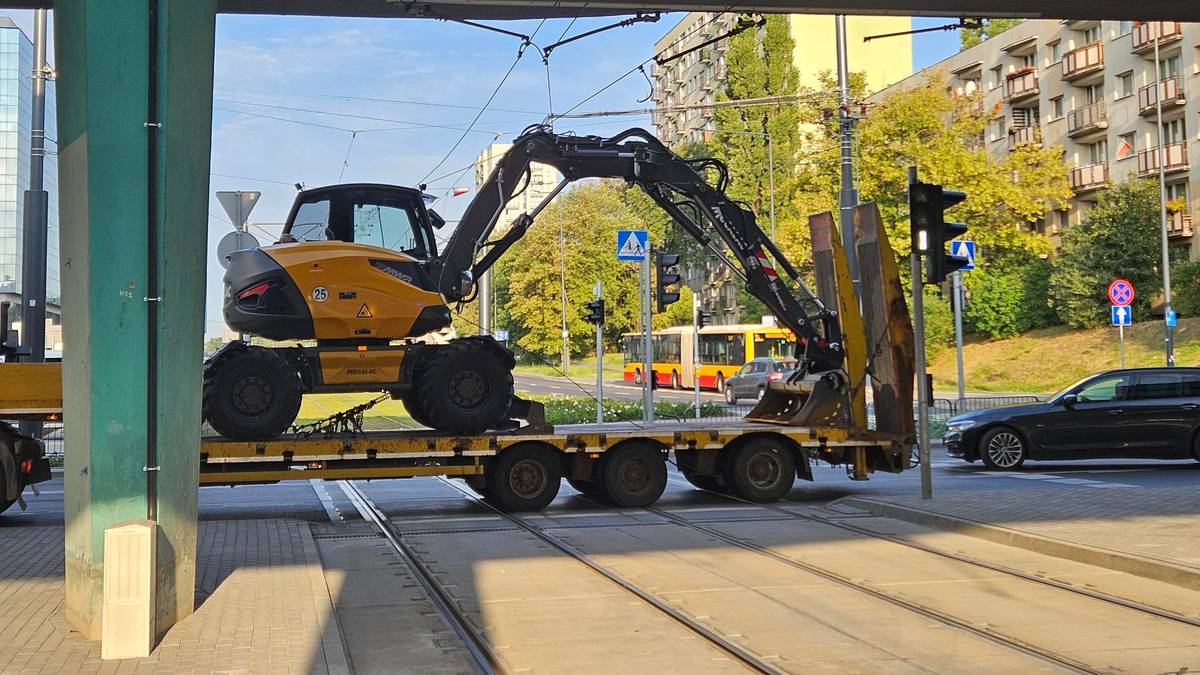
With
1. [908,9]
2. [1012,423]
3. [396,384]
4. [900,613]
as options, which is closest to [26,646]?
[900,613]

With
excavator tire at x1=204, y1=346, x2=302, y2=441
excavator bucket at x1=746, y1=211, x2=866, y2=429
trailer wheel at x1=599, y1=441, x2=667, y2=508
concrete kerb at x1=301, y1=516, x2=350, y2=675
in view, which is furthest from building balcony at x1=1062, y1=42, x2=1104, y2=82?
concrete kerb at x1=301, y1=516, x2=350, y2=675

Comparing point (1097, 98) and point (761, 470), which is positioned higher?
point (1097, 98)

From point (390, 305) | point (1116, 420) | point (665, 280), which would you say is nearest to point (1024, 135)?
point (665, 280)

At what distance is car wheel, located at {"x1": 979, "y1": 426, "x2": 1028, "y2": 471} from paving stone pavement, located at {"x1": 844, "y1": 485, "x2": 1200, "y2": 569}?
3500 mm

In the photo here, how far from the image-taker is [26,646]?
24.7ft

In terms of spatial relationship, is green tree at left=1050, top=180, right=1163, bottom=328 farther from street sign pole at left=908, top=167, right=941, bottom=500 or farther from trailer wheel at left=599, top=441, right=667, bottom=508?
trailer wheel at left=599, top=441, right=667, bottom=508

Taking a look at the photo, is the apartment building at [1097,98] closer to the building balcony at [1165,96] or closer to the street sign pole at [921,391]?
the building balcony at [1165,96]

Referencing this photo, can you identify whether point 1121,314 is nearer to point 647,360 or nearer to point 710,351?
point 647,360

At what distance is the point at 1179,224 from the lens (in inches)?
1897

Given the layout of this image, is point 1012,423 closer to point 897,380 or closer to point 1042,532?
point 897,380

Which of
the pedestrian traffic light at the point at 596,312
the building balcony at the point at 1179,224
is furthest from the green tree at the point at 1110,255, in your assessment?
the pedestrian traffic light at the point at 596,312

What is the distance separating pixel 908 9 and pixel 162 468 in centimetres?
939

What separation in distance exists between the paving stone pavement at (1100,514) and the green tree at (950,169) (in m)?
30.7

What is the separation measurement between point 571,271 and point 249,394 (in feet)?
215
